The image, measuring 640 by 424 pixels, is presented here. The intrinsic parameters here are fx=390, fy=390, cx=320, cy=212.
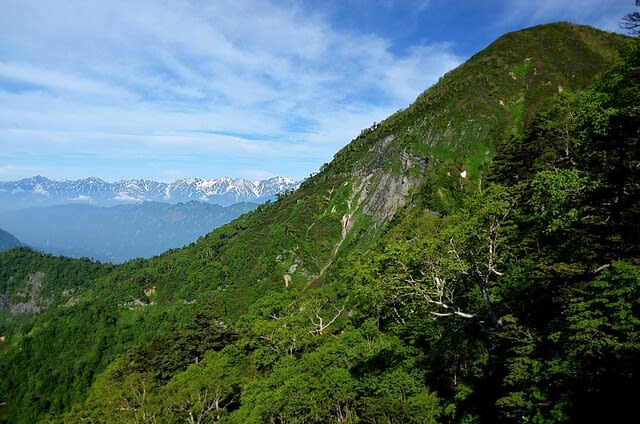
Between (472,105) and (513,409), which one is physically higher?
(472,105)

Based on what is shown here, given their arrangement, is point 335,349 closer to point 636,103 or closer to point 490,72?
point 636,103

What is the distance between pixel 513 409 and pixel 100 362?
213m

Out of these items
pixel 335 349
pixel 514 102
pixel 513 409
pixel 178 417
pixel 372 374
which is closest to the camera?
pixel 513 409

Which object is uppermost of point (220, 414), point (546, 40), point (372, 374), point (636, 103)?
point (546, 40)

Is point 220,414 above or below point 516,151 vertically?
below

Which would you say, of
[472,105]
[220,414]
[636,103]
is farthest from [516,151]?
[472,105]

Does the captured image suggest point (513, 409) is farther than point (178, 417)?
No

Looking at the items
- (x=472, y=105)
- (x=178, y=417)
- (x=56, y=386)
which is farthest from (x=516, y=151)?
(x=56, y=386)

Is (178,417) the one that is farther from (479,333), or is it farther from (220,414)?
(479,333)

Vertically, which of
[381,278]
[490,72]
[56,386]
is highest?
[490,72]

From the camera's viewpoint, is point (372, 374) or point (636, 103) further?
point (372, 374)

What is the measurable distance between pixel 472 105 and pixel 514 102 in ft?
51.9

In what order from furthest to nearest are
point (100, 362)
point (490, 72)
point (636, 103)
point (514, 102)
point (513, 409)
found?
point (100, 362), point (490, 72), point (514, 102), point (636, 103), point (513, 409)

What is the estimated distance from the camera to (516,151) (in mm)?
54156
